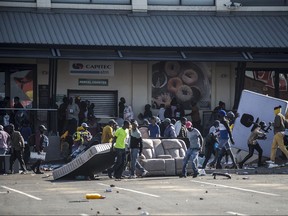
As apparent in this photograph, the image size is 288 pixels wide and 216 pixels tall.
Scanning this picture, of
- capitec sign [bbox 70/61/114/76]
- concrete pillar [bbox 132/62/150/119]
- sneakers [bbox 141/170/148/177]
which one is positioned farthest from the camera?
concrete pillar [bbox 132/62/150/119]

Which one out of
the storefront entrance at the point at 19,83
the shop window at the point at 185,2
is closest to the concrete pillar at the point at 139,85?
the shop window at the point at 185,2

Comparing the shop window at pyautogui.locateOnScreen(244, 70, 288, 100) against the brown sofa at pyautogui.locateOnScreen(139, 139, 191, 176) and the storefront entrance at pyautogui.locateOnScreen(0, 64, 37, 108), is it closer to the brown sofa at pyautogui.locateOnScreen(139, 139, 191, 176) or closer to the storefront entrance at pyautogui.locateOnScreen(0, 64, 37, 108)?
the storefront entrance at pyautogui.locateOnScreen(0, 64, 37, 108)

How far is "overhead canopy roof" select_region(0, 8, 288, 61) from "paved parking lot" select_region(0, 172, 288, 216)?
9056 mm

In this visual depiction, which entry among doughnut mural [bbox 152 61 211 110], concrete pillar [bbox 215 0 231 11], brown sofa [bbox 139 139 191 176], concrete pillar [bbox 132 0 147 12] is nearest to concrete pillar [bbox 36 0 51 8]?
concrete pillar [bbox 132 0 147 12]

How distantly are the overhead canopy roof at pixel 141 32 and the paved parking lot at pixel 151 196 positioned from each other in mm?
9056

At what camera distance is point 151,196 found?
2225 cm

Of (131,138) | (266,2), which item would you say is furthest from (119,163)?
(266,2)

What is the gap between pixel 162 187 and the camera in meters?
25.0

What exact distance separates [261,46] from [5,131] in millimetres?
11076

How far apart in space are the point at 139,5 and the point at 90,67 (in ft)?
10.5

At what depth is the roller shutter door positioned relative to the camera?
3975cm

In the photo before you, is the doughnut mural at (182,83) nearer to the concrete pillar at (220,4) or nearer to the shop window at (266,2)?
the concrete pillar at (220,4)

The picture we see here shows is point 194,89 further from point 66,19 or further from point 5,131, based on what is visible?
point 5,131

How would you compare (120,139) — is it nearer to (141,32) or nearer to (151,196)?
(151,196)
